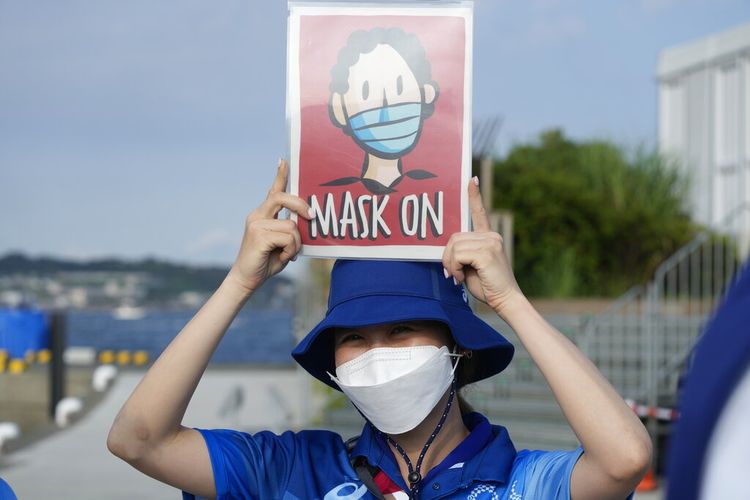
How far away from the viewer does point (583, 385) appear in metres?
1.89

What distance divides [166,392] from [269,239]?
0.38 m

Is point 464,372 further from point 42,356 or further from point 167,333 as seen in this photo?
point 167,333

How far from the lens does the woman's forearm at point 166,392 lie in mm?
2088

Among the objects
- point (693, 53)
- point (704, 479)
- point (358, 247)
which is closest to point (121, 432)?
point (358, 247)

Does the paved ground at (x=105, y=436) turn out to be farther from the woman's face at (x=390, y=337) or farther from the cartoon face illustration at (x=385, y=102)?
the cartoon face illustration at (x=385, y=102)

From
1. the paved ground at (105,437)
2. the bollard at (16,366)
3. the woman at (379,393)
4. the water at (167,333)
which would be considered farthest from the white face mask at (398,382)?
the water at (167,333)

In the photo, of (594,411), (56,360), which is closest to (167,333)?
(56,360)

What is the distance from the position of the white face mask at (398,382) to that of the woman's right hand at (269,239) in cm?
28

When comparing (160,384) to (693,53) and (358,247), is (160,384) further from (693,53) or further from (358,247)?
(693,53)

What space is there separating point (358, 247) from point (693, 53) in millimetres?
24486

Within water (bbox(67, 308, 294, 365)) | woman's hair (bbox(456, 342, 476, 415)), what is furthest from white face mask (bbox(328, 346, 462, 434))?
water (bbox(67, 308, 294, 365))

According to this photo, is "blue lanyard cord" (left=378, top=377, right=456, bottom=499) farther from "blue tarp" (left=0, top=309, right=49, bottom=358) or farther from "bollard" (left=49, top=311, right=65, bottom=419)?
"blue tarp" (left=0, top=309, right=49, bottom=358)

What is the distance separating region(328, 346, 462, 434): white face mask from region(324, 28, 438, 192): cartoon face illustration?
36cm

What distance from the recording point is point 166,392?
6.87 ft
